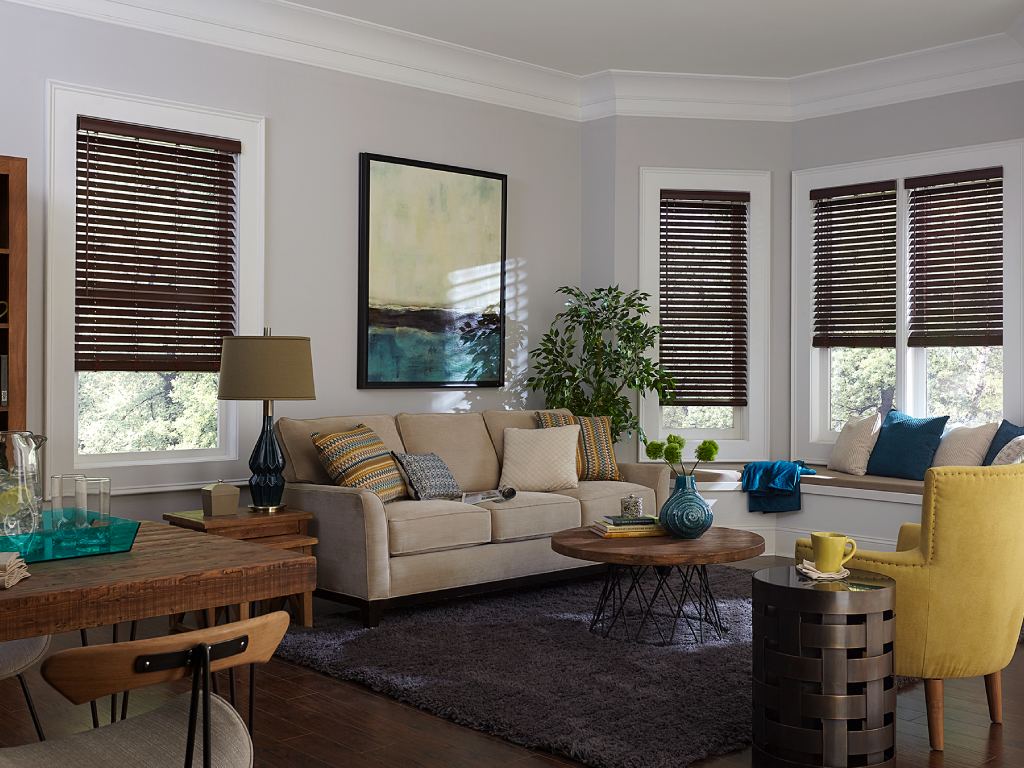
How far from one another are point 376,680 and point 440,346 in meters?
2.86

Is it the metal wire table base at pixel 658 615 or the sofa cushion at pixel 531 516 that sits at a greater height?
the sofa cushion at pixel 531 516

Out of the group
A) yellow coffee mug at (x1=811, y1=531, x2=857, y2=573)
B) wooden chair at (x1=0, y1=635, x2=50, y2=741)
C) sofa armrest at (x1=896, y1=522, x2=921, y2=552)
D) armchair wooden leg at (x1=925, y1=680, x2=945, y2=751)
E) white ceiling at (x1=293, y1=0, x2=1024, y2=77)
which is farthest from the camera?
white ceiling at (x1=293, y1=0, x2=1024, y2=77)

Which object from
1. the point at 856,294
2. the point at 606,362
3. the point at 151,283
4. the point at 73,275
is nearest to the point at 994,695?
the point at 606,362

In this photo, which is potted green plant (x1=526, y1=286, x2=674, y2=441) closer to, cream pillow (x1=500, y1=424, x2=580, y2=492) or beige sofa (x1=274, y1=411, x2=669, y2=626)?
beige sofa (x1=274, y1=411, x2=669, y2=626)

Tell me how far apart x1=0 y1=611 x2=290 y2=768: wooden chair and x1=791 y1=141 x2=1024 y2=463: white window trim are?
5.41 meters

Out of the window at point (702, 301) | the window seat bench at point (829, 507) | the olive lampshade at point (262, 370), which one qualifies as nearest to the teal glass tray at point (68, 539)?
the olive lampshade at point (262, 370)

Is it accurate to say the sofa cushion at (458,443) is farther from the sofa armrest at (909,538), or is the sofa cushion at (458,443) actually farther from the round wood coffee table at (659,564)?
the sofa armrest at (909,538)

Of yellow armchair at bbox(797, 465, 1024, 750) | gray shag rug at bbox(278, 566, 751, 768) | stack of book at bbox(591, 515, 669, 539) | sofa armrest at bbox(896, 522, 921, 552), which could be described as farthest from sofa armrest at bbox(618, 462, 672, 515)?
yellow armchair at bbox(797, 465, 1024, 750)

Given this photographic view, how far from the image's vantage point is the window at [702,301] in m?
7.06

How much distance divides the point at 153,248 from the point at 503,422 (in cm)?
222

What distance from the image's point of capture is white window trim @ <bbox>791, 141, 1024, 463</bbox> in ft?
20.0

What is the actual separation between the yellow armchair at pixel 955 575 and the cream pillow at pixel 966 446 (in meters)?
2.79

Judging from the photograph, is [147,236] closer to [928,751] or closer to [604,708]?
[604,708]

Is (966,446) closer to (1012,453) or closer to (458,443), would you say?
(1012,453)
